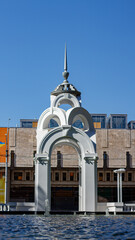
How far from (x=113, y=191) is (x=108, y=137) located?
9.93 metres

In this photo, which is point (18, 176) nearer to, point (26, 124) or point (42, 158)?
point (26, 124)

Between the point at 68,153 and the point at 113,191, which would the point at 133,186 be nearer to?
the point at 113,191

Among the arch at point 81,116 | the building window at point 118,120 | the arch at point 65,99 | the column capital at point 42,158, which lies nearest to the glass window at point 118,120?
the building window at point 118,120

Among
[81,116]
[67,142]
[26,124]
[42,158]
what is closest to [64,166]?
[26,124]

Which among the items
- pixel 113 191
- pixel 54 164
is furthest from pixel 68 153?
pixel 113 191

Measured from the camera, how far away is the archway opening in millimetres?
81500

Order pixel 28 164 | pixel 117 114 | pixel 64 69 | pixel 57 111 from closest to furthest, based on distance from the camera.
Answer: pixel 57 111, pixel 64 69, pixel 28 164, pixel 117 114

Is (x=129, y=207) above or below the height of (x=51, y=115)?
below

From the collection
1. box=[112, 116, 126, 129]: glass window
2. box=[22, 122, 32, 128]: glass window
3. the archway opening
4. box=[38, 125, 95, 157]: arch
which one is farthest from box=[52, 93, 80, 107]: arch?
box=[112, 116, 126, 129]: glass window

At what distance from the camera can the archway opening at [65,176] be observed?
81.5 metres

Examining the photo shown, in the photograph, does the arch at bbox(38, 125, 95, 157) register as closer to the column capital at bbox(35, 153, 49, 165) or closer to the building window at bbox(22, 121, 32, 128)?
the column capital at bbox(35, 153, 49, 165)

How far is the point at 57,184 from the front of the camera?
82.0 metres

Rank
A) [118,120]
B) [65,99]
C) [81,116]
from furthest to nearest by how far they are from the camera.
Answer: [118,120]
[81,116]
[65,99]

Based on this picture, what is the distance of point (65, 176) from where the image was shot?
8250 centimetres
